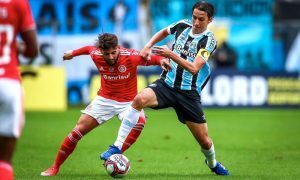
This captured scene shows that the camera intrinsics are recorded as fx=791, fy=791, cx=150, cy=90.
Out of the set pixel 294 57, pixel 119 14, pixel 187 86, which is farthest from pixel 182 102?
pixel 294 57

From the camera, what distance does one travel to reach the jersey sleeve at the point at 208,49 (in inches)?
383

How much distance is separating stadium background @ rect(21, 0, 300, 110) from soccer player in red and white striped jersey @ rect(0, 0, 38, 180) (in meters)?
16.7

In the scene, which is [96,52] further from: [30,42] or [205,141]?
[30,42]

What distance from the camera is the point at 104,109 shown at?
1027cm

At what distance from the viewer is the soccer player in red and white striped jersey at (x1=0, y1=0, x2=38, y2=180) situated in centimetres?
628

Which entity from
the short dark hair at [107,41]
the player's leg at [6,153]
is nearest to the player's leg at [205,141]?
the short dark hair at [107,41]

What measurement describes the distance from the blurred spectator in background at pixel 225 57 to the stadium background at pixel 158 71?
31mm

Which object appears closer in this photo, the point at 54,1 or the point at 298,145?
the point at 298,145

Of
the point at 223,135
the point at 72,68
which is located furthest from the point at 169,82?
the point at 72,68

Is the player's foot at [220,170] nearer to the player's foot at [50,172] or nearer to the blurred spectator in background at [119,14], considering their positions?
the player's foot at [50,172]

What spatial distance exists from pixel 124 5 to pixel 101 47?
1601 cm

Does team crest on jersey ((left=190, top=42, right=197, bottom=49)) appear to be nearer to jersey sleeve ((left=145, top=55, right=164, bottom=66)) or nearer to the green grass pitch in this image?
jersey sleeve ((left=145, top=55, right=164, bottom=66))

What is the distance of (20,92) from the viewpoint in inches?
249

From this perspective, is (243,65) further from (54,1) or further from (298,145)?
(298,145)
